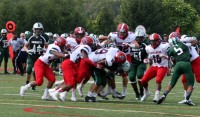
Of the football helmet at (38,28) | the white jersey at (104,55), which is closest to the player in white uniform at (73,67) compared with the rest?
the white jersey at (104,55)

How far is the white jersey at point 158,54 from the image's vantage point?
Result: 57.4ft

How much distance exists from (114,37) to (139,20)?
4902cm

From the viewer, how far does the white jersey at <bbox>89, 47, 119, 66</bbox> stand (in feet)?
53.8

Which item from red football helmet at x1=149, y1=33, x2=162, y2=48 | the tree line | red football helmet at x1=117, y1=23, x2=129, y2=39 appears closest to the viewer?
red football helmet at x1=149, y1=33, x2=162, y2=48

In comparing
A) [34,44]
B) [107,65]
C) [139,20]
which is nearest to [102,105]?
[107,65]

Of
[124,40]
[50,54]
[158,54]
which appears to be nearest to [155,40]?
[158,54]

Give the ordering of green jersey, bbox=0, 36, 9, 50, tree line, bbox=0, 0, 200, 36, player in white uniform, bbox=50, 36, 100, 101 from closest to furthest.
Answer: player in white uniform, bbox=50, 36, 100, 101
green jersey, bbox=0, 36, 9, 50
tree line, bbox=0, 0, 200, 36

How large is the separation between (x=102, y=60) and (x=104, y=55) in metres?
0.14

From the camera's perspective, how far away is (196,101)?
17.4 m

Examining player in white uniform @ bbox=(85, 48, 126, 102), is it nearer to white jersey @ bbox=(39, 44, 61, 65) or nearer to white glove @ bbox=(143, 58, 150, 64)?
white jersey @ bbox=(39, 44, 61, 65)

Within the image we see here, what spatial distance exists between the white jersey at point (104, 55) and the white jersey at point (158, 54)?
1.40 metres

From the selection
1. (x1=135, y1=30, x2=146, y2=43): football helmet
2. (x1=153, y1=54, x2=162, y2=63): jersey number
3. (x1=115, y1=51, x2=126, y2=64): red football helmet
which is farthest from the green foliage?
(x1=115, y1=51, x2=126, y2=64): red football helmet

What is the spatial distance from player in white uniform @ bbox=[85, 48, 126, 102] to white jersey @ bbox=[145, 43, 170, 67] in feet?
4.40

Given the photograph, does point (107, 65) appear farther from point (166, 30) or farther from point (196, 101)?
point (166, 30)
